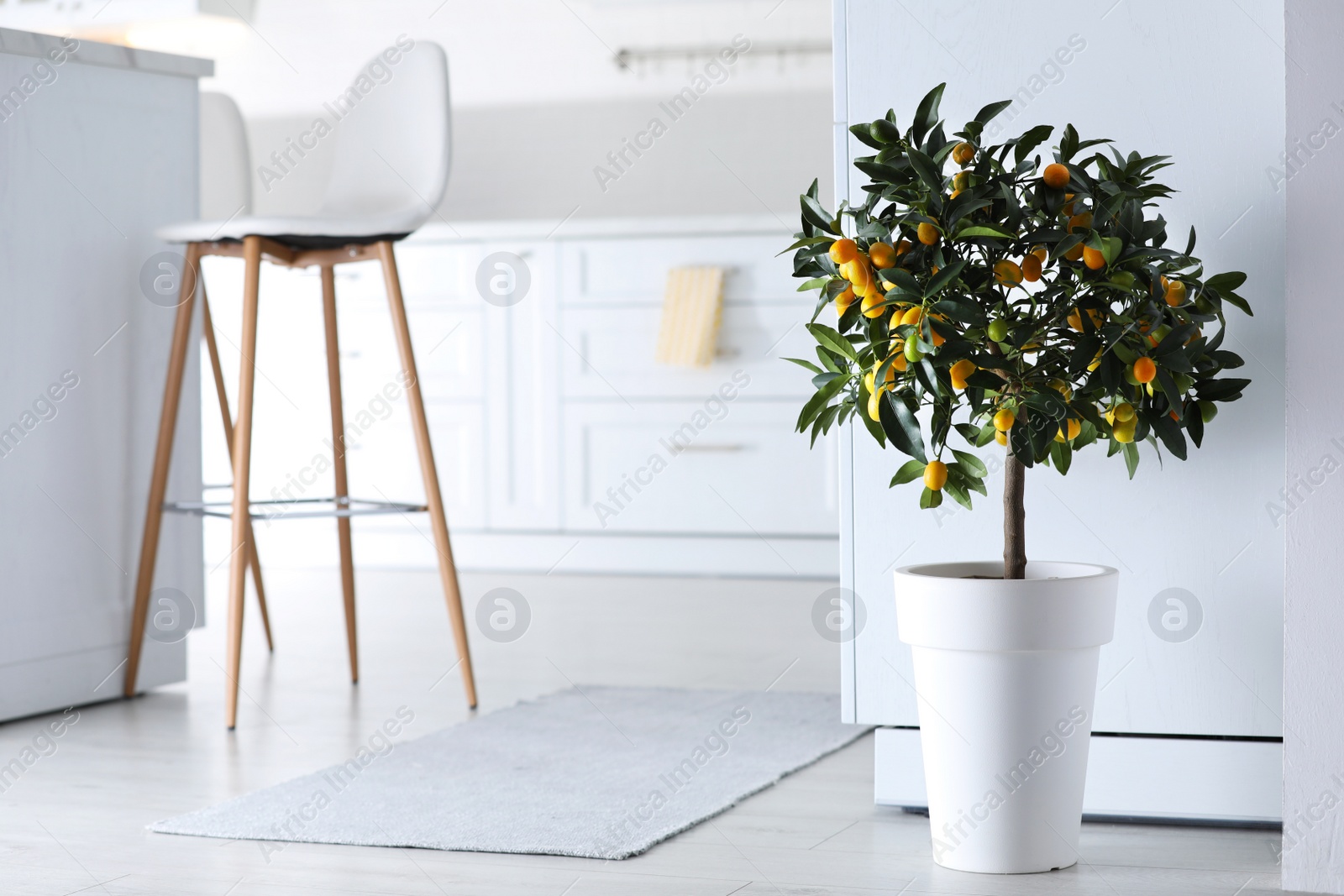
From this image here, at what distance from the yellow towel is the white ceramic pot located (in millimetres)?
2425

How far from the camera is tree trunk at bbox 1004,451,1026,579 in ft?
4.79

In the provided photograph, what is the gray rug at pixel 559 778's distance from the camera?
5.25 ft

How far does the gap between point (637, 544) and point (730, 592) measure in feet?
1.46

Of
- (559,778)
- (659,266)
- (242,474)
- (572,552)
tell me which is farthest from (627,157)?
(559,778)

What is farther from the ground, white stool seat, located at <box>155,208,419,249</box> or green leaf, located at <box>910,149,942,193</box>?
white stool seat, located at <box>155,208,419,249</box>

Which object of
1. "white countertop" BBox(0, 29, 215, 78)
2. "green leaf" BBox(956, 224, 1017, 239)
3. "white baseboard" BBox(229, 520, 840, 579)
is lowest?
"white baseboard" BBox(229, 520, 840, 579)

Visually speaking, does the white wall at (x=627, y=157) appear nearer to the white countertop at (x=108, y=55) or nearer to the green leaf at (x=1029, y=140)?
the white countertop at (x=108, y=55)

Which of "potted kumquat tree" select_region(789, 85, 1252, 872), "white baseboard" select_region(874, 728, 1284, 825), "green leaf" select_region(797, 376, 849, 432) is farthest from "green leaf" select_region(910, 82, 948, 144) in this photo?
"white baseboard" select_region(874, 728, 1284, 825)

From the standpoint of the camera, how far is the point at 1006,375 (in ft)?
4.51

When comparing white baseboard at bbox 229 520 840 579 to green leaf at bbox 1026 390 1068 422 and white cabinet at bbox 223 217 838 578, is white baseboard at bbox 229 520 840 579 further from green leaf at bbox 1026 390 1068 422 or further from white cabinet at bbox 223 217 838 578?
green leaf at bbox 1026 390 1068 422

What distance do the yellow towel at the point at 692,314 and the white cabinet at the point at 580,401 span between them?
61 millimetres

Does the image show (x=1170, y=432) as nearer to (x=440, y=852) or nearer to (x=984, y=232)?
(x=984, y=232)

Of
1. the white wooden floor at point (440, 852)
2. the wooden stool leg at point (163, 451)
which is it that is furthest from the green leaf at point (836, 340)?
the wooden stool leg at point (163, 451)

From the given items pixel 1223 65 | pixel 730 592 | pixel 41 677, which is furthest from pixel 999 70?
pixel 730 592
